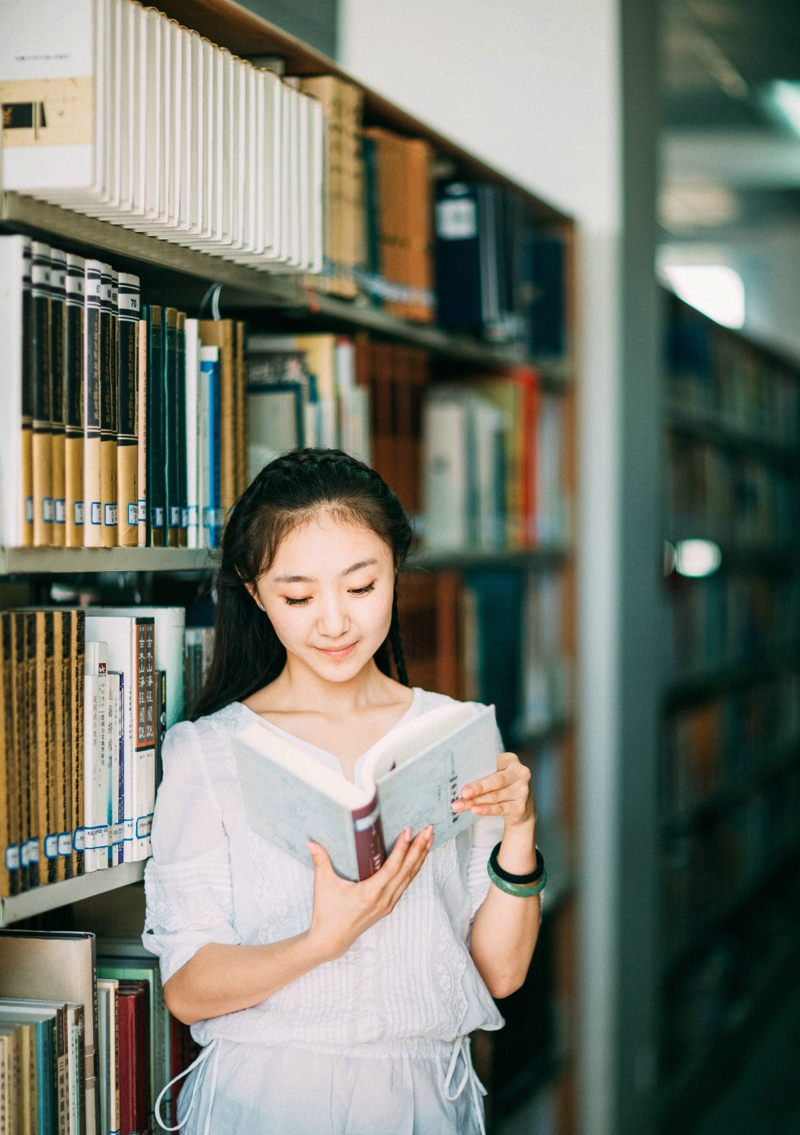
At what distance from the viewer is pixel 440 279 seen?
240 centimetres

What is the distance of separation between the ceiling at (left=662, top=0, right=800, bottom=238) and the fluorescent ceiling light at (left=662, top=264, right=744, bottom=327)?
0.93 feet

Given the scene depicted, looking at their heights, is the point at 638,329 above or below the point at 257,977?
above

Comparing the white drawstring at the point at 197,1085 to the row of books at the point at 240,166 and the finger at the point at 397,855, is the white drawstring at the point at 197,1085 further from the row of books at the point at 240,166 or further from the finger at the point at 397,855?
the row of books at the point at 240,166

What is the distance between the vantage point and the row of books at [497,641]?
2.34 meters

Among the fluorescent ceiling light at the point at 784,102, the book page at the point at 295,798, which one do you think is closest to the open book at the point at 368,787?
the book page at the point at 295,798

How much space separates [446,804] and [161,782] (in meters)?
0.36

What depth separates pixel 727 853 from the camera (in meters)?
3.98

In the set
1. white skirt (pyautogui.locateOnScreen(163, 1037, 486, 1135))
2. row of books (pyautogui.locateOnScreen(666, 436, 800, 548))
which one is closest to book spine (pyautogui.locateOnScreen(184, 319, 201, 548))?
white skirt (pyautogui.locateOnScreen(163, 1037, 486, 1135))

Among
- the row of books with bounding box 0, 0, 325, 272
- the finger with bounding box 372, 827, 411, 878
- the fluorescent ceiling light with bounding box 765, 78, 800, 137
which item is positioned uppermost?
the fluorescent ceiling light with bounding box 765, 78, 800, 137

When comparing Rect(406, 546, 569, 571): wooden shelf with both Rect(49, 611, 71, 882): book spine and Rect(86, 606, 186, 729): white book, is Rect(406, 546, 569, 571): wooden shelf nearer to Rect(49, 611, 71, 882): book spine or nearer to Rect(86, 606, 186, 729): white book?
Rect(86, 606, 186, 729): white book

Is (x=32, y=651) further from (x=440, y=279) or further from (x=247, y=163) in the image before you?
(x=440, y=279)

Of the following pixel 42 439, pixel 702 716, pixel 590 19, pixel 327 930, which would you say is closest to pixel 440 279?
pixel 590 19

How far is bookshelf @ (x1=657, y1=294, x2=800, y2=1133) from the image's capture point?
3.51 meters

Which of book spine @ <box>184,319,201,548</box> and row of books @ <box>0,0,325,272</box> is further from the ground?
row of books @ <box>0,0,325,272</box>
